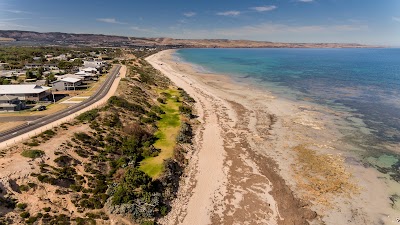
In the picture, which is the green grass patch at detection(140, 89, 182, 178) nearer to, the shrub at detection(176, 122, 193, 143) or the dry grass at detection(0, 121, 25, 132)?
the shrub at detection(176, 122, 193, 143)

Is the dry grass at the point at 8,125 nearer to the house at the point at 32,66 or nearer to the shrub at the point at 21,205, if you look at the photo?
the shrub at the point at 21,205


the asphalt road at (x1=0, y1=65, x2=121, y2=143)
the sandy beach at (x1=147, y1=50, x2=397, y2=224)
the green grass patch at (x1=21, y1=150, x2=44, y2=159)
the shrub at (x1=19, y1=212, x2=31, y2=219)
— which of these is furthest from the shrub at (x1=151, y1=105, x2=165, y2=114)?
the shrub at (x1=19, y1=212, x2=31, y2=219)

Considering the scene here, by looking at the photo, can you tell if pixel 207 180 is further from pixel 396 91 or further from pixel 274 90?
pixel 396 91

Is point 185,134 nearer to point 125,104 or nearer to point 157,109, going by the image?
point 157,109

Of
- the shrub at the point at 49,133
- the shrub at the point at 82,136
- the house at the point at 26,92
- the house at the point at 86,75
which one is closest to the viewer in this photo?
the shrub at the point at 49,133

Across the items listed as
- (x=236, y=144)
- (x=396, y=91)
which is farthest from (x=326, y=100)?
(x=236, y=144)

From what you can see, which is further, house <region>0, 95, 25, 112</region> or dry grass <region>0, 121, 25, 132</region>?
house <region>0, 95, 25, 112</region>

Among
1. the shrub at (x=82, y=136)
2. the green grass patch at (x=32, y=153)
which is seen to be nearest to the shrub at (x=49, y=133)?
the shrub at (x=82, y=136)
